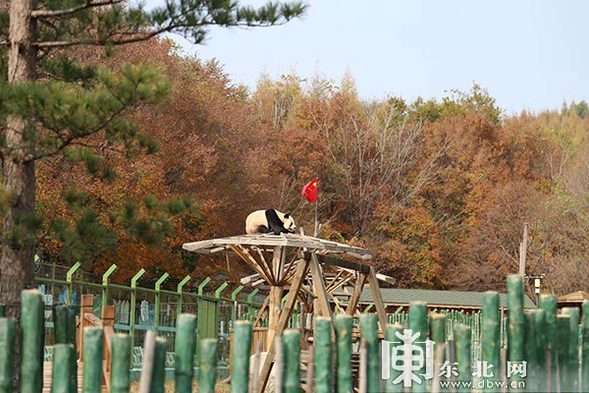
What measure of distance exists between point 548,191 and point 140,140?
38.8 metres

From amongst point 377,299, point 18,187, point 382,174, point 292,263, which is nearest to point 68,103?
point 18,187

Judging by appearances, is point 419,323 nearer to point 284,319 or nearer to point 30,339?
point 30,339

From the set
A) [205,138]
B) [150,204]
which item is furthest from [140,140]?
[205,138]

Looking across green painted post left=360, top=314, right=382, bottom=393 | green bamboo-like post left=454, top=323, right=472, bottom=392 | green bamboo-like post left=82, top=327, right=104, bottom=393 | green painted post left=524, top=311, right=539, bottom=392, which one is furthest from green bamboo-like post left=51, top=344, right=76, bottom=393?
green painted post left=524, top=311, right=539, bottom=392

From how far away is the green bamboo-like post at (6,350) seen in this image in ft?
18.9

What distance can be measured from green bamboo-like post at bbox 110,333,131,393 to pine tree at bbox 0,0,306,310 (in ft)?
5.36

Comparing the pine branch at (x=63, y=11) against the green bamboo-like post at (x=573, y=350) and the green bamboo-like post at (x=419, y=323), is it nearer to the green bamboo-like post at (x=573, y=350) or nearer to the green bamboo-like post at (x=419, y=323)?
the green bamboo-like post at (x=419, y=323)

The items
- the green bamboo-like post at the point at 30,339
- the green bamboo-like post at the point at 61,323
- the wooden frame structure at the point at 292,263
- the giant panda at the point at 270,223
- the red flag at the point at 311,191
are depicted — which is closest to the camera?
the green bamboo-like post at the point at 30,339

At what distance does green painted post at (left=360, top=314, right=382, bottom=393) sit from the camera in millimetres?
5680

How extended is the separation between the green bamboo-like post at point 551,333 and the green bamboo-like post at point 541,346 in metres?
0.04

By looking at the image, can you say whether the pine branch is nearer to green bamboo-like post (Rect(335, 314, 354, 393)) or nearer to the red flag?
green bamboo-like post (Rect(335, 314, 354, 393))

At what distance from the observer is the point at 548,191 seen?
4272 centimetres

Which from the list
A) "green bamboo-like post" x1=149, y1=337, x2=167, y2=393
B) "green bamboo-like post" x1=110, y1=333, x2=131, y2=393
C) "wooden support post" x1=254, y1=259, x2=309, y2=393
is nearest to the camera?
"green bamboo-like post" x1=149, y1=337, x2=167, y2=393

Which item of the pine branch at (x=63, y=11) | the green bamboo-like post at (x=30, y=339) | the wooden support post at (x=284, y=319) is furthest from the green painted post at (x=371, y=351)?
the pine branch at (x=63, y=11)
